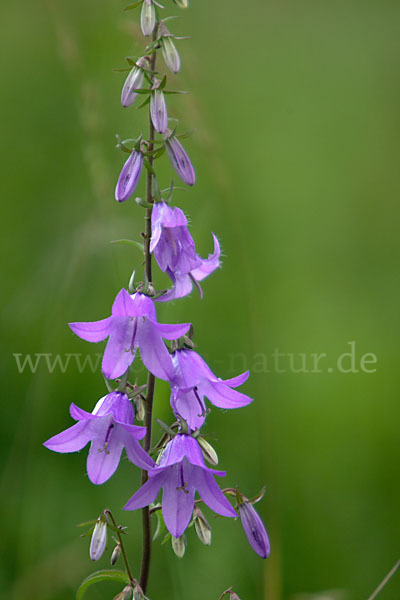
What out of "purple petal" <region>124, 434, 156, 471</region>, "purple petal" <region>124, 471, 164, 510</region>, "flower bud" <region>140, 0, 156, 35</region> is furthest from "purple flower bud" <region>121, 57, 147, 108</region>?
"purple petal" <region>124, 471, 164, 510</region>

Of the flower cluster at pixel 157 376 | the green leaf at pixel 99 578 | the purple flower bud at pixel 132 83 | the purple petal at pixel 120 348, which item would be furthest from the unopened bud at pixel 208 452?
the purple flower bud at pixel 132 83

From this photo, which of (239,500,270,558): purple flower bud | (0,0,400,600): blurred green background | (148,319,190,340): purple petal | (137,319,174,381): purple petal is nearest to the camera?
(148,319,190,340): purple petal

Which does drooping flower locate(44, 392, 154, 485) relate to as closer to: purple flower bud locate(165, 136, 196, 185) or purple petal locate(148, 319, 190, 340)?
purple petal locate(148, 319, 190, 340)

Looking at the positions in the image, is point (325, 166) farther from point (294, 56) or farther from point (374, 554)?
point (374, 554)

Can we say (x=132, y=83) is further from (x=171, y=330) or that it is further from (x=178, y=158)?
(x=171, y=330)

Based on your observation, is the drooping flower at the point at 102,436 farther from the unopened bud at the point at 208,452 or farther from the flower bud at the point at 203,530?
the flower bud at the point at 203,530

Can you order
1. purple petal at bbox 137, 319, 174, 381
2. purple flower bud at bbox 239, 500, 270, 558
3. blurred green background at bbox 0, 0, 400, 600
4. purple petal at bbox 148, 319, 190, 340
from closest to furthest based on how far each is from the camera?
1. purple petal at bbox 148, 319, 190, 340
2. purple petal at bbox 137, 319, 174, 381
3. purple flower bud at bbox 239, 500, 270, 558
4. blurred green background at bbox 0, 0, 400, 600

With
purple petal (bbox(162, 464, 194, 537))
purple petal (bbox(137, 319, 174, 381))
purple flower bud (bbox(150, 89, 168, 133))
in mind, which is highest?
purple flower bud (bbox(150, 89, 168, 133))
